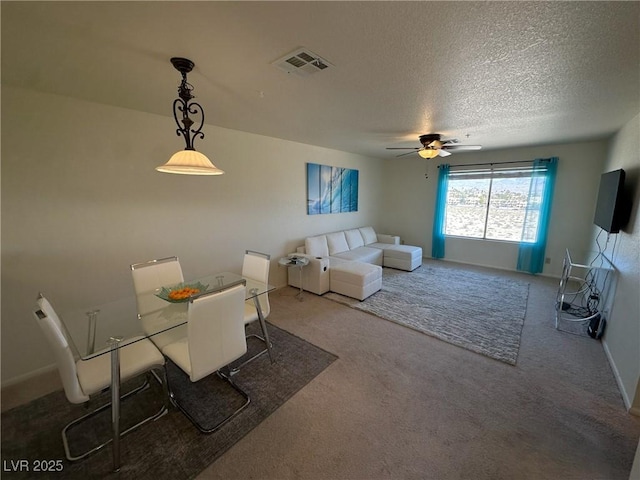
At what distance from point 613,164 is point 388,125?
3.21 m

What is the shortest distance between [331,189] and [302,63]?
336cm

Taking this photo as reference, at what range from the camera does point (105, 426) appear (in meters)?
1.74

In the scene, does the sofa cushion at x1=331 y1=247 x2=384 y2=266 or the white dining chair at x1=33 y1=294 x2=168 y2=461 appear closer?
the white dining chair at x1=33 y1=294 x2=168 y2=461

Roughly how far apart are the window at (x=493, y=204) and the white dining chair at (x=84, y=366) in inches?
231

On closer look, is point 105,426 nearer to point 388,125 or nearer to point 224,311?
point 224,311

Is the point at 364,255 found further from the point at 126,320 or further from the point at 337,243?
the point at 126,320

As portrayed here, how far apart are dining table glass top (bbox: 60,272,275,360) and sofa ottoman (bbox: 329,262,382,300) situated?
5.76 feet

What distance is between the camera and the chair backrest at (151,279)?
2.06 m

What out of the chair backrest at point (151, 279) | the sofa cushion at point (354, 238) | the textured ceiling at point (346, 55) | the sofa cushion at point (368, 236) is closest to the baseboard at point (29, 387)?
the chair backrest at point (151, 279)

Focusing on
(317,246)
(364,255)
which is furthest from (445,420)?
(364,255)

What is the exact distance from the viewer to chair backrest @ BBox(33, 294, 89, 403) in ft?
4.33

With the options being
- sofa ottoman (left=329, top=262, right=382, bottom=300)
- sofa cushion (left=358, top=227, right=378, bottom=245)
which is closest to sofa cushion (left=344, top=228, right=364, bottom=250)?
sofa cushion (left=358, top=227, right=378, bottom=245)

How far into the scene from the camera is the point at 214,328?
1.62 meters

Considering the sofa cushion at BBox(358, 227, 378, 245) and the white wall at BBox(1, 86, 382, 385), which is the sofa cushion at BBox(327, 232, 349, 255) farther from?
the white wall at BBox(1, 86, 382, 385)
